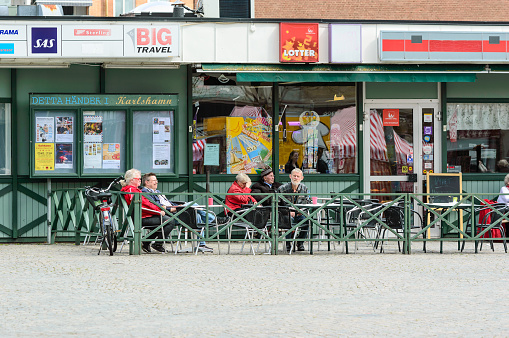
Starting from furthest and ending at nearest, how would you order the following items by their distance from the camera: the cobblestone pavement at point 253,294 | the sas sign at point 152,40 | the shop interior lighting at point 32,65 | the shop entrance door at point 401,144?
the shop entrance door at point 401,144 → the shop interior lighting at point 32,65 → the sas sign at point 152,40 → the cobblestone pavement at point 253,294

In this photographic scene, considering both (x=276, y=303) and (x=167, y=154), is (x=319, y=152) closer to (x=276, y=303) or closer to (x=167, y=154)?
(x=167, y=154)

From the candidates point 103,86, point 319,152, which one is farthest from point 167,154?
point 319,152

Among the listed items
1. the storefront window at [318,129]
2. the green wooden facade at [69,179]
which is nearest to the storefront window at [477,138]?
the green wooden facade at [69,179]

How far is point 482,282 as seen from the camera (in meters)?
9.84

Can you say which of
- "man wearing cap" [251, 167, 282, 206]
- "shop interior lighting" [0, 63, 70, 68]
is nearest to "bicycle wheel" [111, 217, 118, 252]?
"man wearing cap" [251, 167, 282, 206]

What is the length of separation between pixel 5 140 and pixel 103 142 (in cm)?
171

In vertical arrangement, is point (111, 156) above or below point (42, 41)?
below

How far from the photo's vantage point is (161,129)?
15305mm

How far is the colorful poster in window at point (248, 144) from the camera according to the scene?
15.7 metres

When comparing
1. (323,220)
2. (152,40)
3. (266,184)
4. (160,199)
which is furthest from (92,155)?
(323,220)

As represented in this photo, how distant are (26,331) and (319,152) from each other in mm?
9768

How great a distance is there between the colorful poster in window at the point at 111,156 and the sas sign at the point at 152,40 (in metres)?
1.70

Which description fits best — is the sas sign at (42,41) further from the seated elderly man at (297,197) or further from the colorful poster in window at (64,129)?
the seated elderly man at (297,197)

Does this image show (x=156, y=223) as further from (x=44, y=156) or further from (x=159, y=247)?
(x=44, y=156)
